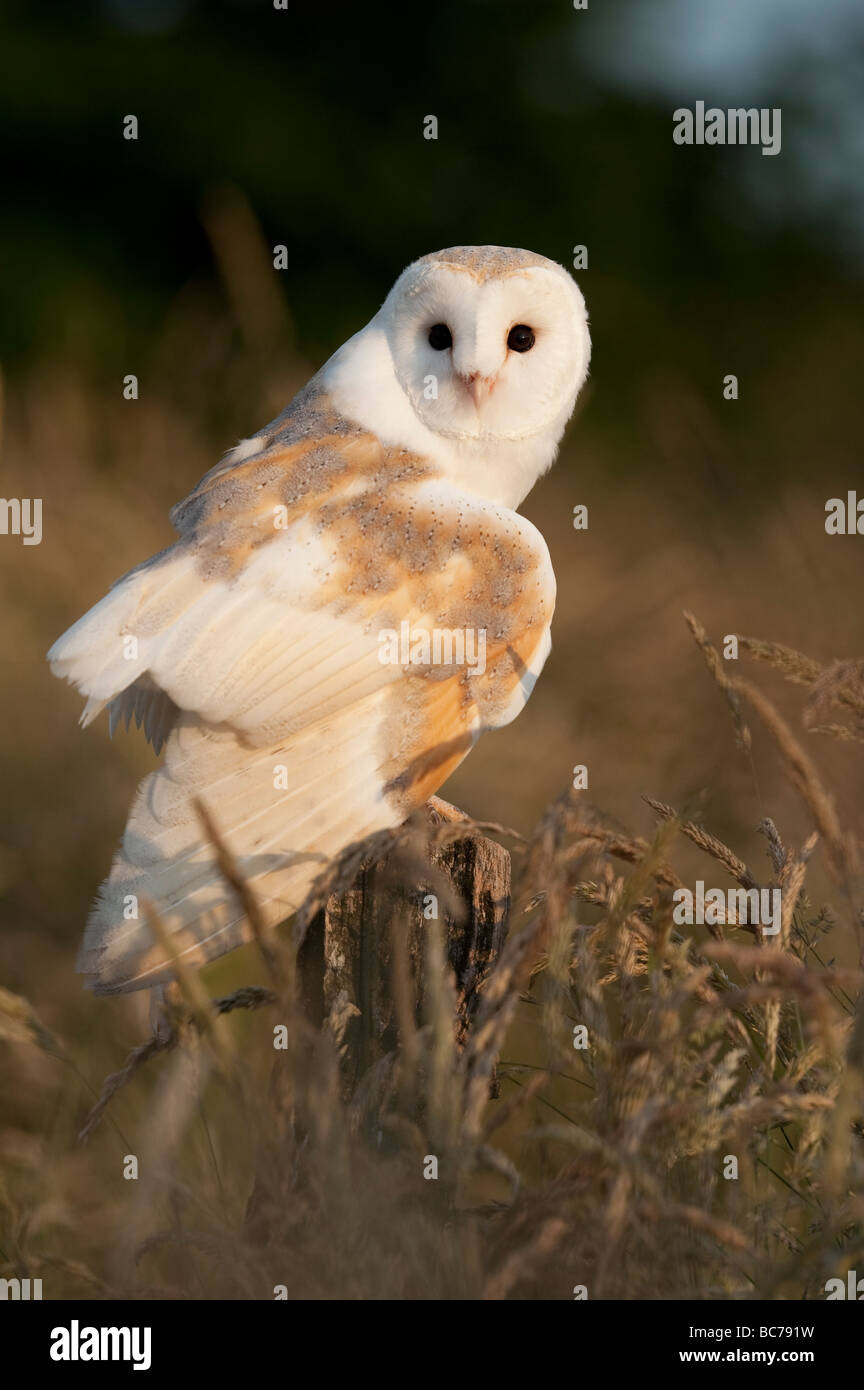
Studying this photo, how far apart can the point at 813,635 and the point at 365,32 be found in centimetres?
612

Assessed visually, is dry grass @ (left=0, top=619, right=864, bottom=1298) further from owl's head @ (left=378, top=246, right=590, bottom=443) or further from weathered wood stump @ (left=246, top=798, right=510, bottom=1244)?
owl's head @ (left=378, top=246, right=590, bottom=443)

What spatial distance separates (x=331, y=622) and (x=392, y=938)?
20.8 inches

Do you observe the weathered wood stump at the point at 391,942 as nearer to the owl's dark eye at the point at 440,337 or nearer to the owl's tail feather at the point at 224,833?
the owl's tail feather at the point at 224,833

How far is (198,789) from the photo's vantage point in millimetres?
1807

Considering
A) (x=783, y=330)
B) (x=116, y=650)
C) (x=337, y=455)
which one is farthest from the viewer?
(x=783, y=330)

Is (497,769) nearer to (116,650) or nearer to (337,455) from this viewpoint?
(337,455)

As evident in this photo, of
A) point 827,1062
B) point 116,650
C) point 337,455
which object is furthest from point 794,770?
point 337,455

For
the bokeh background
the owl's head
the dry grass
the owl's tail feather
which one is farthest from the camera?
the bokeh background

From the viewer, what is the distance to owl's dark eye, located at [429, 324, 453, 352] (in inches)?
85.0

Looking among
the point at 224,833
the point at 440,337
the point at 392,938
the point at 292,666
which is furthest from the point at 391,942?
the point at 440,337

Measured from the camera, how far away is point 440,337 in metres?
2.17
